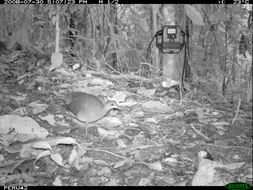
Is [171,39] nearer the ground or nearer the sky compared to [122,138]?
nearer the sky

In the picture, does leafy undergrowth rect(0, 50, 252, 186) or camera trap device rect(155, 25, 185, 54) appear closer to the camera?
leafy undergrowth rect(0, 50, 252, 186)

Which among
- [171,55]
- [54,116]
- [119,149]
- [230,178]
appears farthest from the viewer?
[171,55]

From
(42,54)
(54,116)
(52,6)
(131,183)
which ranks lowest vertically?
(131,183)

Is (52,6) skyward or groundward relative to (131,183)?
skyward

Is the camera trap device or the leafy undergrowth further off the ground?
the camera trap device

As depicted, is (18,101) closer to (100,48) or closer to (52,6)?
(52,6)

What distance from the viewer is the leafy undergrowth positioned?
148 centimetres

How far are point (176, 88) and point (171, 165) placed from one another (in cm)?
112

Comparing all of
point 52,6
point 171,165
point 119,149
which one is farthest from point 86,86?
point 171,165

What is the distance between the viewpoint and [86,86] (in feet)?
8.57

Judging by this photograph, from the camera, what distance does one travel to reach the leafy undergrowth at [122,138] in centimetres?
148

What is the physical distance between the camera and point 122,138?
73.5 inches

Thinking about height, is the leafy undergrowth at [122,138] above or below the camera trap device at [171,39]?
below

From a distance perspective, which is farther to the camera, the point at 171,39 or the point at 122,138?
the point at 171,39
